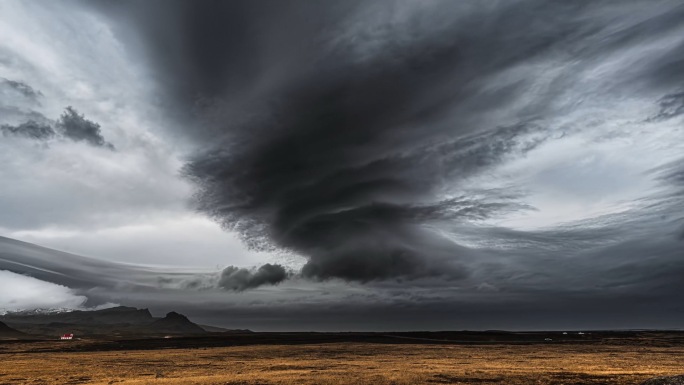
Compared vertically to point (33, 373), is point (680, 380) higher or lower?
higher

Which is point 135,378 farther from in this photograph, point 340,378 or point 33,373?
point 340,378

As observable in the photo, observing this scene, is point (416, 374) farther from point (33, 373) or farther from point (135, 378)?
point (33, 373)

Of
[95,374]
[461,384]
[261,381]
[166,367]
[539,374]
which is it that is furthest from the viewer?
[166,367]

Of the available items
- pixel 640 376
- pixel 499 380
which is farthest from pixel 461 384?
pixel 640 376

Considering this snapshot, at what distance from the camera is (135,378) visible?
53.2 m

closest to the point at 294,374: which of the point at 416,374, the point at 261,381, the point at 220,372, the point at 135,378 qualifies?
the point at 261,381

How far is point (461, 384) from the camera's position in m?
45.4

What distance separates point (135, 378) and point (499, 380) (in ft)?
141

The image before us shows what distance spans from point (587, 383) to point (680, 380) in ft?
47.4

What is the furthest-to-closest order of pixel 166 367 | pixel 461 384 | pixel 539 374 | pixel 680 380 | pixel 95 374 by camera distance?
pixel 166 367, pixel 95 374, pixel 539 374, pixel 461 384, pixel 680 380

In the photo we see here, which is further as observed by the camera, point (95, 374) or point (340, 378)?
point (95, 374)

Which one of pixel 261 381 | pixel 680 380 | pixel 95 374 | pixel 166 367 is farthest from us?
pixel 166 367

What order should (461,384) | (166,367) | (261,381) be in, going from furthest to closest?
(166,367) → (261,381) → (461,384)

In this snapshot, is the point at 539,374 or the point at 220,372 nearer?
the point at 539,374
